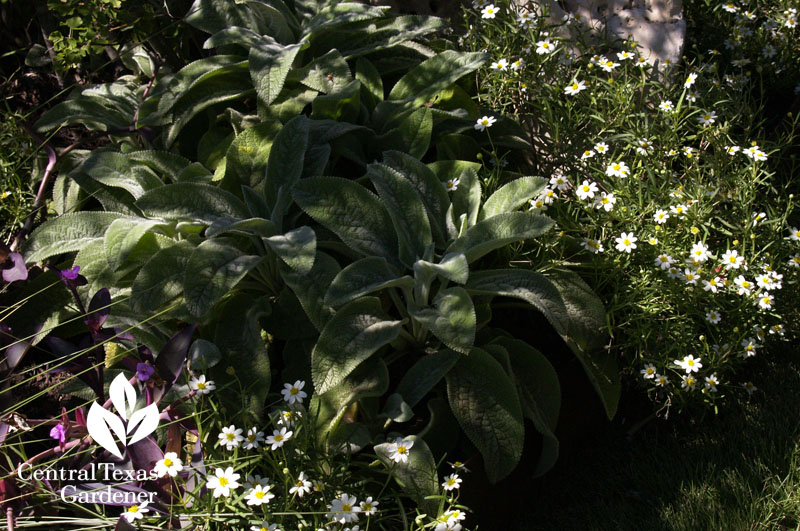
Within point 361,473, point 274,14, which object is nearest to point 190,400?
→ point 361,473

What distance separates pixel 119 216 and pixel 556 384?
4.79 ft

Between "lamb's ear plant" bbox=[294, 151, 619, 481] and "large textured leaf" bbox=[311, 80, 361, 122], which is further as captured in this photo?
"large textured leaf" bbox=[311, 80, 361, 122]

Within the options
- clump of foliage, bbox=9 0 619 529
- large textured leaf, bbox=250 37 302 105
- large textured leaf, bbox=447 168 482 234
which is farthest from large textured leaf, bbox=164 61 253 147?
large textured leaf, bbox=447 168 482 234

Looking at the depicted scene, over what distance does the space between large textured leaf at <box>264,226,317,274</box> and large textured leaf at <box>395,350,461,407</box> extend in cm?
39

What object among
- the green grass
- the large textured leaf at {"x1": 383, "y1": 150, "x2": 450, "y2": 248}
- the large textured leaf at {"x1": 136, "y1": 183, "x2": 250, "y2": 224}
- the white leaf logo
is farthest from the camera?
the large textured leaf at {"x1": 383, "y1": 150, "x2": 450, "y2": 248}

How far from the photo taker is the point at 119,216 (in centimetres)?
242

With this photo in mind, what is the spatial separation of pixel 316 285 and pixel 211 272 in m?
0.28

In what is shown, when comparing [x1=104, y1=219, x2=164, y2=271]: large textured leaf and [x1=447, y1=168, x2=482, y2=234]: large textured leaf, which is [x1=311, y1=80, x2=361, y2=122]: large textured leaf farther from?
[x1=104, y1=219, x2=164, y2=271]: large textured leaf

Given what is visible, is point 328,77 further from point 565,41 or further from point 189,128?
point 565,41

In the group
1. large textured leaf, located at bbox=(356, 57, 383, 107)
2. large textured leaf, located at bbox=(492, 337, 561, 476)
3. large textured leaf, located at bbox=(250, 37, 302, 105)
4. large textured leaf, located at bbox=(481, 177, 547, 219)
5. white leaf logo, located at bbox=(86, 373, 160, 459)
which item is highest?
large textured leaf, located at bbox=(250, 37, 302, 105)

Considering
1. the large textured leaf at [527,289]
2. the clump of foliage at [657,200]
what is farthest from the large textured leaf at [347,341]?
the clump of foliage at [657,200]

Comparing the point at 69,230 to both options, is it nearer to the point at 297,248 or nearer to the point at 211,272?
the point at 211,272

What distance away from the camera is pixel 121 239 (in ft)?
7.03

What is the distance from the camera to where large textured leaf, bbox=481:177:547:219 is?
2191 mm
